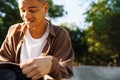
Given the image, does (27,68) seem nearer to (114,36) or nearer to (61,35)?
(61,35)

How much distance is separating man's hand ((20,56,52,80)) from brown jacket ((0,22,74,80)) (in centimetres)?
14

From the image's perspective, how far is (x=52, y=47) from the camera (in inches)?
70.6

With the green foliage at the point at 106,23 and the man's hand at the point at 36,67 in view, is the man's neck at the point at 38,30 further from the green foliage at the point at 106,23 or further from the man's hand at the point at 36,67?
the green foliage at the point at 106,23

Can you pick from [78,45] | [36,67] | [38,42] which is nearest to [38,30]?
[38,42]

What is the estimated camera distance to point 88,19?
22391mm

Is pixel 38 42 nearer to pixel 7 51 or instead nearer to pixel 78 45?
pixel 7 51

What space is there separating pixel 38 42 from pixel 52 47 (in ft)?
0.22

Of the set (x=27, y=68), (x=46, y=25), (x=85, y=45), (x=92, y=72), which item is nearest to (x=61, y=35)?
(x=46, y=25)

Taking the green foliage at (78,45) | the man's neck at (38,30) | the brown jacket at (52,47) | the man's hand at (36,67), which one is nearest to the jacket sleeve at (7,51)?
the brown jacket at (52,47)

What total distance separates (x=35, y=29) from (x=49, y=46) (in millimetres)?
83

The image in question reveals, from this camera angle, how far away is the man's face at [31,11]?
1.68m

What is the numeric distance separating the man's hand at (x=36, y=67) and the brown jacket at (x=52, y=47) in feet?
0.47

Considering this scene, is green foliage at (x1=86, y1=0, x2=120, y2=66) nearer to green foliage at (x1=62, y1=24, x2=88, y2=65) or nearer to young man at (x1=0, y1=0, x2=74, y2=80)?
green foliage at (x1=62, y1=24, x2=88, y2=65)

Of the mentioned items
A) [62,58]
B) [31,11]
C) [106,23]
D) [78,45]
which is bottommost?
[78,45]
